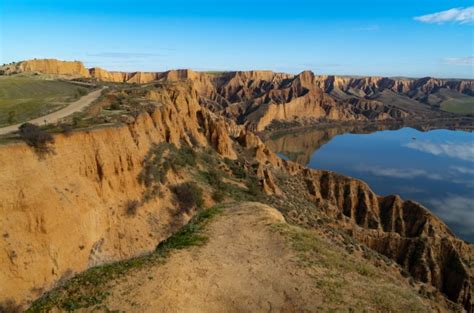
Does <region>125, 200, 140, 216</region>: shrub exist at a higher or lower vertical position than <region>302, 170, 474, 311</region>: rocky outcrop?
higher

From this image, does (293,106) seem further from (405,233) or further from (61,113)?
(61,113)

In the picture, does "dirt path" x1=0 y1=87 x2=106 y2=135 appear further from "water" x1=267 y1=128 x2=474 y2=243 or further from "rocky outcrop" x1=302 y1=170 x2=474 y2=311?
"water" x1=267 y1=128 x2=474 y2=243

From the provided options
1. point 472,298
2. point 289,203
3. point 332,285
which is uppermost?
point 332,285

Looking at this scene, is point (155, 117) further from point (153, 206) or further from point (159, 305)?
point (159, 305)

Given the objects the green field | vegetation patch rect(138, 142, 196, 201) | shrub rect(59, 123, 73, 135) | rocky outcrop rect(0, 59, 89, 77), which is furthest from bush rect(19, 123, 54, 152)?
rocky outcrop rect(0, 59, 89, 77)

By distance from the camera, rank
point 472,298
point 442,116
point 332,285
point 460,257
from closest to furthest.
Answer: point 332,285 → point 472,298 → point 460,257 → point 442,116

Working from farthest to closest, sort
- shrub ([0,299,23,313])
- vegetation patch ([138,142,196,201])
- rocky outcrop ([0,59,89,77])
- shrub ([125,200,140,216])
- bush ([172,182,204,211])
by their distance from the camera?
rocky outcrop ([0,59,89,77]) < bush ([172,182,204,211]) < vegetation patch ([138,142,196,201]) < shrub ([125,200,140,216]) < shrub ([0,299,23,313])

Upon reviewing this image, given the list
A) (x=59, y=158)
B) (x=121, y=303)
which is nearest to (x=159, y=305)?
(x=121, y=303)
